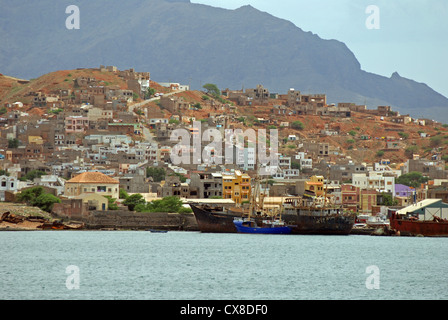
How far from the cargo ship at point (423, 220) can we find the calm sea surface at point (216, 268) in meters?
5.24

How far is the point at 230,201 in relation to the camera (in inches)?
3767

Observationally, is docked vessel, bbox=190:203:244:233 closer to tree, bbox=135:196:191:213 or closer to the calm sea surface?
tree, bbox=135:196:191:213

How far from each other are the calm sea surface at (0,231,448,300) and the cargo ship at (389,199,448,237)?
524cm

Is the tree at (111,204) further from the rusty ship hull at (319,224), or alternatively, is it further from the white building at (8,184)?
the rusty ship hull at (319,224)

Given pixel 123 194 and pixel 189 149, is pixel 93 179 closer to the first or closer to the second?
pixel 123 194

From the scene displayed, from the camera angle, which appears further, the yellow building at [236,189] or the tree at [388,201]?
the tree at [388,201]

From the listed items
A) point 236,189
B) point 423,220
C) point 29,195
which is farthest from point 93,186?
point 423,220

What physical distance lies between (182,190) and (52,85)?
7818cm

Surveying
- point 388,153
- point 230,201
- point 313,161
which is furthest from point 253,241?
point 388,153

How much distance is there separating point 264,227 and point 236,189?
1681 centimetres

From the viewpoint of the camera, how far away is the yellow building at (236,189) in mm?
100938

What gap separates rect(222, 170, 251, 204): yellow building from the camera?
10094 centimetres

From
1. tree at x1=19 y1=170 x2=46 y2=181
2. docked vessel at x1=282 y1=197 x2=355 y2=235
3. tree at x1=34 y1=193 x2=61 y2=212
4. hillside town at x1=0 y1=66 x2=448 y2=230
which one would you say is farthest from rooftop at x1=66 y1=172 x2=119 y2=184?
docked vessel at x1=282 y1=197 x2=355 y2=235

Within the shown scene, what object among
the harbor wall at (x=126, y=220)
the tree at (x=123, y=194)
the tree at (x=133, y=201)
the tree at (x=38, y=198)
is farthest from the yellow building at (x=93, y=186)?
the harbor wall at (x=126, y=220)
